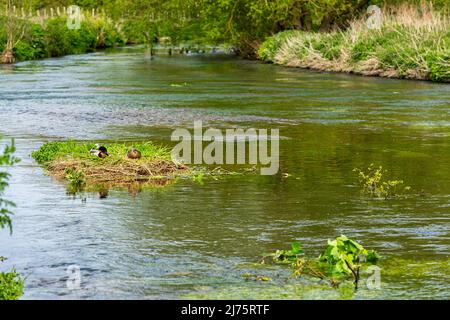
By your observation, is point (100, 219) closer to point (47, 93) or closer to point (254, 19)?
point (47, 93)

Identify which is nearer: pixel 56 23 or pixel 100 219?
pixel 100 219

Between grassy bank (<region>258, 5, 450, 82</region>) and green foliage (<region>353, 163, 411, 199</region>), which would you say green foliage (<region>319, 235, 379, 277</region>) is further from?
grassy bank (<region>258, 5, 450, 82</region>)

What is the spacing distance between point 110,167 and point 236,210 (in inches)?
128

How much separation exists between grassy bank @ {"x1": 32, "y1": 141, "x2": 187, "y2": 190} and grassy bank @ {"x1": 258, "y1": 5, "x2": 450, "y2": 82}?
22.4 meters

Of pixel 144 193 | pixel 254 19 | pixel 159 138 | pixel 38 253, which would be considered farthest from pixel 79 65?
pixel 38 253

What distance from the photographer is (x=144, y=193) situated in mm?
15148

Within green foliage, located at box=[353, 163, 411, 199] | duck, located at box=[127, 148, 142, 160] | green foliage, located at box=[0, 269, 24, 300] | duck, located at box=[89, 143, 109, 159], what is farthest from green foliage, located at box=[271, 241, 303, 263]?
duck, located at box=[89, 143, 109, 159]

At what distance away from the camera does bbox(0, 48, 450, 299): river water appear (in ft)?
33.7

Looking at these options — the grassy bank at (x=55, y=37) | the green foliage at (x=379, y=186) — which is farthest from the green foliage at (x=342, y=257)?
the grassy bank at (x=55, y=37)

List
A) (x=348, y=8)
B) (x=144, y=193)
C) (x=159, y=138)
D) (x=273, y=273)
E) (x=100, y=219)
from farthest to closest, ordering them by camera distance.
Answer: (x=348, y=8)
(x=159, y=138)
(x=144, y=193)
(x=100, y=219)
(x=273, y=273)

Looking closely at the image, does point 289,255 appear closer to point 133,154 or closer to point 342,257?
point 342,257

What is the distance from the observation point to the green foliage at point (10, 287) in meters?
9.26

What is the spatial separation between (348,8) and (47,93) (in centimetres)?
2649

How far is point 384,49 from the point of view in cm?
4175
